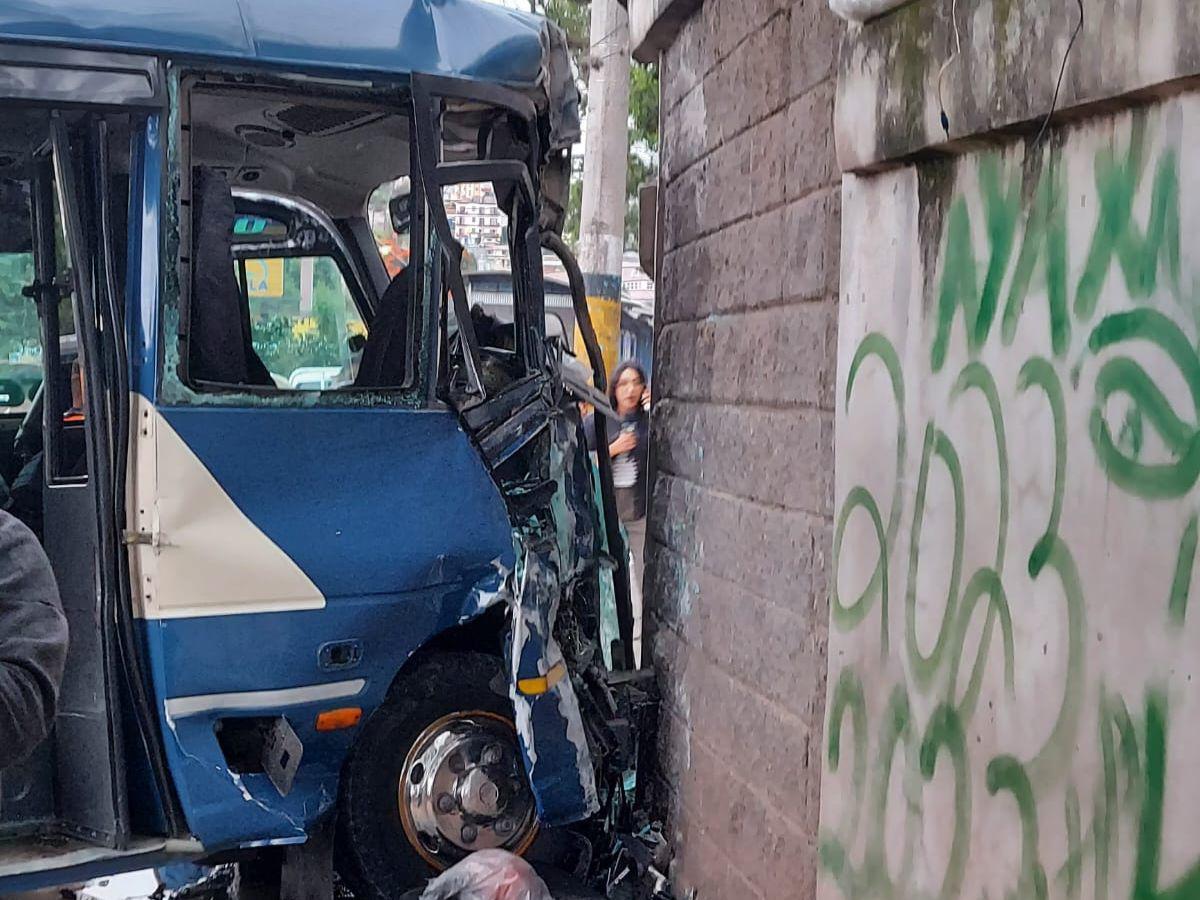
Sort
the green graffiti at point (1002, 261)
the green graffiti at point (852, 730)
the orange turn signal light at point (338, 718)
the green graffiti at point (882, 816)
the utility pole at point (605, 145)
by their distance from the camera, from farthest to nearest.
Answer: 1. the utility pole at point (605, 145)
2. the orange turn signal light at point (338, 718)
3. the green graffiti at point (852, 730)
4. the green graffiti at point (882, 816)
5. the green graffiti at point (1002, 261)

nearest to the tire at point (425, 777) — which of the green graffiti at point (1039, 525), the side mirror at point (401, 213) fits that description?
the side mirror at point (401, 213)

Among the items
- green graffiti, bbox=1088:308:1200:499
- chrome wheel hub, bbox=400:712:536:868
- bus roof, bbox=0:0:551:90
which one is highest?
bus roof, bbox=0:0:551:90

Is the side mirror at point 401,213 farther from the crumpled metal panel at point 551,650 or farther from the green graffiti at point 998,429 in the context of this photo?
the green graffiti at point 998,429

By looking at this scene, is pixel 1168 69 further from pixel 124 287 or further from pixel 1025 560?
pixel 124 287

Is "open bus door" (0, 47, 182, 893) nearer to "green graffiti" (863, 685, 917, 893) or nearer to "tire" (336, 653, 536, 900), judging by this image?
"tire" (336, 653, 536, 900)

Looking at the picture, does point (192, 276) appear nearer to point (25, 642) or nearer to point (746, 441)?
point (746, 441)

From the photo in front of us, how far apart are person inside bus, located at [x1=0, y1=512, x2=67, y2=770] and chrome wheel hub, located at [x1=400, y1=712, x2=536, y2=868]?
85.8 inches

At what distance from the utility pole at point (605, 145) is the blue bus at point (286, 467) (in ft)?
22.1

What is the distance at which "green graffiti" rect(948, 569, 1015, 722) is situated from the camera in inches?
81.5

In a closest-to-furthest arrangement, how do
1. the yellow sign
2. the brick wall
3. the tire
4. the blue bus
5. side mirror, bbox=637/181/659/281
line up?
1. the brick wall
2. the blue bus
3. the tire
4. the yellow sign
5. side mirror, bbox=637/181/659/281

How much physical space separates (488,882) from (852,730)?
4.94ft

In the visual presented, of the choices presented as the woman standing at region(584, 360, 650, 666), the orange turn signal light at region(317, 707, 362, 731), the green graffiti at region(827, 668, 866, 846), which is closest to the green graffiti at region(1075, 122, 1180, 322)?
the green graffiti at region(827, 668, 866, 846)

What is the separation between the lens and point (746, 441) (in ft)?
11.7

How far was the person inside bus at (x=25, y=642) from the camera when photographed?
1854mm
